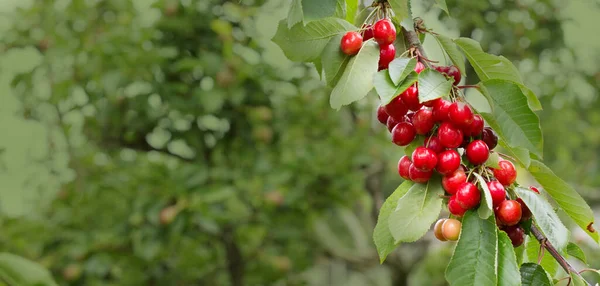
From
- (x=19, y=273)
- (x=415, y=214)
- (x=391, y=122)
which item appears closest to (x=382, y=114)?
(x=391, y=122)

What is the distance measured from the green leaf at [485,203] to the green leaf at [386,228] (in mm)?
73

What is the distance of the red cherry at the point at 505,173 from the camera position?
533mm

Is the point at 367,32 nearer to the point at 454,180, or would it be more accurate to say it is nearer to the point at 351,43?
the point at 351,43

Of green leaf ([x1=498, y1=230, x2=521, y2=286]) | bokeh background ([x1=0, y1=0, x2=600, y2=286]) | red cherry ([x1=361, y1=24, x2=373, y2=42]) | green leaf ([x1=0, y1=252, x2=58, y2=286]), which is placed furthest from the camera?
bokeh background ([x1=0, y1=0, x2=600, y2=286])

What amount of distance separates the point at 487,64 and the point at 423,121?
93 millimetres

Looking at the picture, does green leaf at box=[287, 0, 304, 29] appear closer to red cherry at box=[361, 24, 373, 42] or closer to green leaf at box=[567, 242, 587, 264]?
red cherry at box=[361, 24, 373, 42]

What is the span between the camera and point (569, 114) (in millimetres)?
2641

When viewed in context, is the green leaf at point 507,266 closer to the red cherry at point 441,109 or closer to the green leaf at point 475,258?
the green leaf at point 475,258

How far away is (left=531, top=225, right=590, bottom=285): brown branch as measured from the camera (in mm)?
499

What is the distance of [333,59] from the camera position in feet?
1.94

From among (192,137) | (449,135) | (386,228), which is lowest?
(192,137)

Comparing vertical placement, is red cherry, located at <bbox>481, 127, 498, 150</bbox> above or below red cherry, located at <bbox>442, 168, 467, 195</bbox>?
above

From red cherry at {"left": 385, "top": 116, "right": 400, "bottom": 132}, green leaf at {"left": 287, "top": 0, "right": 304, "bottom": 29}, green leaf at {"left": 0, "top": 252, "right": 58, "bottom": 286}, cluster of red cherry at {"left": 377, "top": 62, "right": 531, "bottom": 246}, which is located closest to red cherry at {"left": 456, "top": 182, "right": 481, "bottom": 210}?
cluster of red cherry at {"left": 377, "top": 62, "right": 531, "bottom": 246}

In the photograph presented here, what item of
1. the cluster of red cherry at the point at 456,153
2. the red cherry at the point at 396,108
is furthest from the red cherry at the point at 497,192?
the red cherry at the point at 396,108
